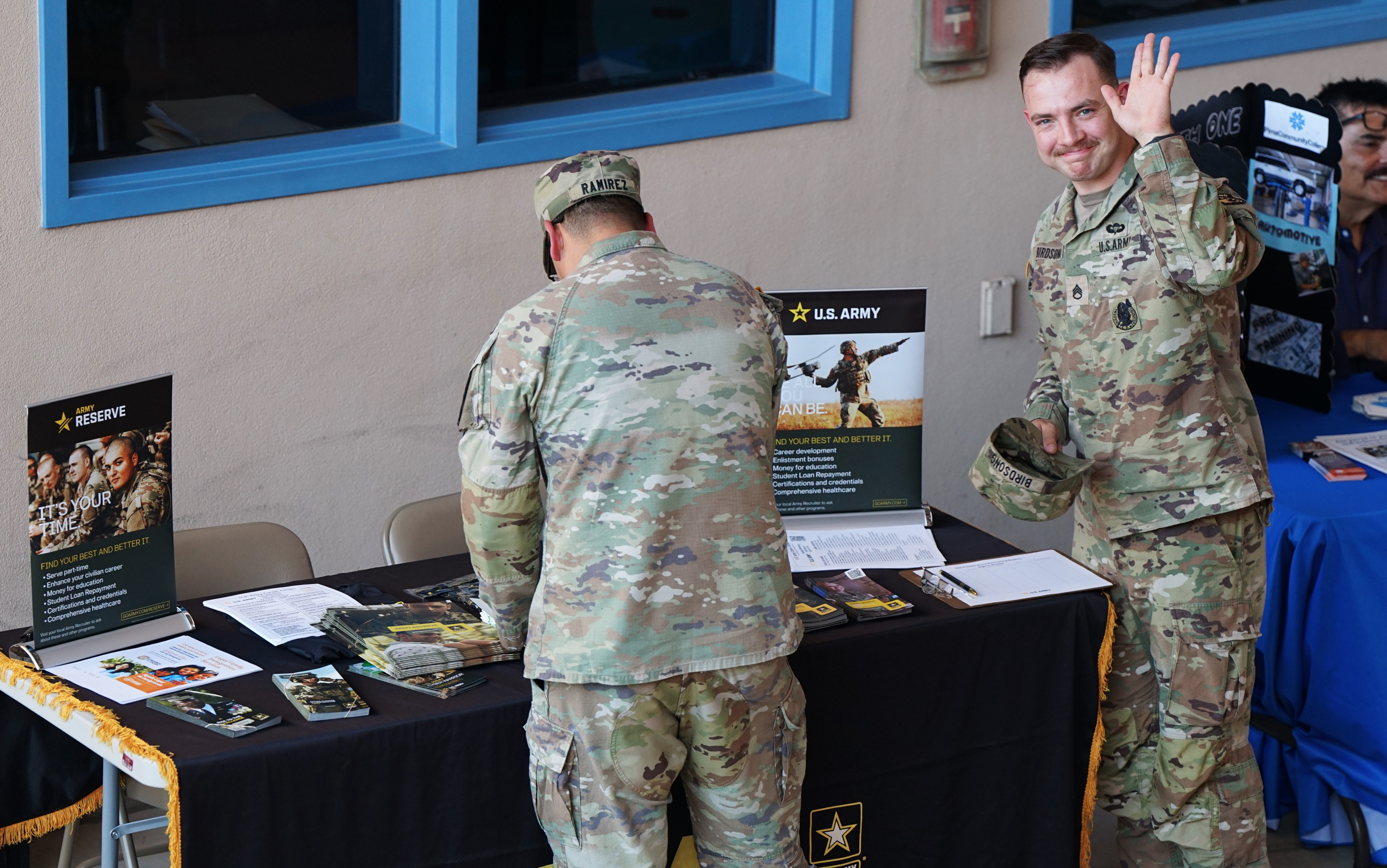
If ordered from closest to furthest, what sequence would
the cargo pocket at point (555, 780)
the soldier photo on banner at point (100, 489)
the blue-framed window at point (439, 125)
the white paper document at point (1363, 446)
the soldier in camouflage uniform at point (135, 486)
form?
the cargo pocket at point (555, 780)
the soldier photo on banner at point (100, 489)
the soldier in camouflage uniform at point (135, 486)
the blue-framed window at point (439, 125)
the white paper document at point (1363, 446)

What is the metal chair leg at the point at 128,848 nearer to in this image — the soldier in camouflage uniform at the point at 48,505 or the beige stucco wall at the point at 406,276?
the soldier in camouflage uniform at the point at 48,505

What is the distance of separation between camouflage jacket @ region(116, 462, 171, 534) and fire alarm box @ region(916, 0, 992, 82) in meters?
2.76

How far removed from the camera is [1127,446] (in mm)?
2877

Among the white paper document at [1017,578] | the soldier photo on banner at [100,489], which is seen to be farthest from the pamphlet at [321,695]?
the white paper document at [1017,578]

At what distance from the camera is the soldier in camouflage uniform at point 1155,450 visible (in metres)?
2.78

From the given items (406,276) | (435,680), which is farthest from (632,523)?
(406,276)

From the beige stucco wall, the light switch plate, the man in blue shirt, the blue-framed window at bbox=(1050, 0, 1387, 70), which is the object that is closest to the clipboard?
the beige stucco wall

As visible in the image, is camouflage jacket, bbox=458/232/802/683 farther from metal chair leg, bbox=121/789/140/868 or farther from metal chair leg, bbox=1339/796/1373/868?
metal chair leg, bbox=1339/796/1373/868

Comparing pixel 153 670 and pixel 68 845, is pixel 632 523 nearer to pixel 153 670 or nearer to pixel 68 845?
pixel 153 670

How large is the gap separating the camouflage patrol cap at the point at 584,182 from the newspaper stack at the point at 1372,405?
2.85 m

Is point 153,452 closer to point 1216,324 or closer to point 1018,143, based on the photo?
point 1216,324

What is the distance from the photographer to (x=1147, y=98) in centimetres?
269

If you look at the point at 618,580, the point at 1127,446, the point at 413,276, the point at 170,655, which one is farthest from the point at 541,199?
the point at 413,276

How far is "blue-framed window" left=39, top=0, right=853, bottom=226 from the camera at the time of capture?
11.0 ft
